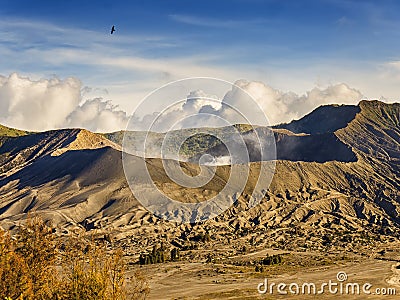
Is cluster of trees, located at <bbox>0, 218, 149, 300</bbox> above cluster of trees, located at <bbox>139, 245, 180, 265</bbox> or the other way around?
above

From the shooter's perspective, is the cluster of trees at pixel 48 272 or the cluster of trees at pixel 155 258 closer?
the cluster of trees at pixel 48 272

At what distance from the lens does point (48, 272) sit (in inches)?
1529

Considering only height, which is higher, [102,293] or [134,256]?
[102,293]

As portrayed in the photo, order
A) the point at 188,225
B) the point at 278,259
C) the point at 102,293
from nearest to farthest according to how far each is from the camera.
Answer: the point at 102,293
the point at 278,259
the point at 188,225

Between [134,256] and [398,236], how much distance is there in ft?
322

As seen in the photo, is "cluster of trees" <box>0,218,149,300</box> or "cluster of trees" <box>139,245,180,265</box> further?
"cluster of trees" <box>139,245,180,265</box>

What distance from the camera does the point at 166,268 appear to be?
125m

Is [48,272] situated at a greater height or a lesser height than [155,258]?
greater

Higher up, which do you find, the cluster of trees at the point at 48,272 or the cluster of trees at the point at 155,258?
the cluster of trees at the point at 48,272

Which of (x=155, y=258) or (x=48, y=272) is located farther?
(x=155, y=258)

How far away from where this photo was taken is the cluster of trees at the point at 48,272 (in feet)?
113

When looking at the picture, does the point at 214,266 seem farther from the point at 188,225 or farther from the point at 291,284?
the point at 188,225

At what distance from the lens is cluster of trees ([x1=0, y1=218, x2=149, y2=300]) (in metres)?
34.6

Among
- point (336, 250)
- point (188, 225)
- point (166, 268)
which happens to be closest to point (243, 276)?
point (166, 268)
